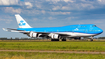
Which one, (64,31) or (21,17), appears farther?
(21,17)

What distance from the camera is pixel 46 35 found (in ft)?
264

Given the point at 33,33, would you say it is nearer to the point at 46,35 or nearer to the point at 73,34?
the point at 46,35

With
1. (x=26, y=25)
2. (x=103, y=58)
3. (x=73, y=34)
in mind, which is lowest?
(x=103, y=58)

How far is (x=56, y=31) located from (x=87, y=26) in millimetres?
13945

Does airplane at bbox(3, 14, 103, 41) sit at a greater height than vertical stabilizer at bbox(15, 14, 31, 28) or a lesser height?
lesser

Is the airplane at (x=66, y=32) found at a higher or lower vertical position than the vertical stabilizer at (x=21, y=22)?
lower

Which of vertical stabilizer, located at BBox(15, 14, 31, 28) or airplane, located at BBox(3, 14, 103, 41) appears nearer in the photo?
airplane, located at BBox(3, 14, 103, 41)

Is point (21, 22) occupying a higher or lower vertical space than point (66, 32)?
higher

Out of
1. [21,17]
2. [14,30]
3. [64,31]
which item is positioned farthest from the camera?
[21,17]

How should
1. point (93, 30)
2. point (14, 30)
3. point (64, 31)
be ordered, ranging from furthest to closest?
point (14, 30) → point (64, 31) → point (93, 30)

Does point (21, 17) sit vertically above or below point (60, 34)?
above

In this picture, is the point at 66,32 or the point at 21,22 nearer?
the point at 66,32

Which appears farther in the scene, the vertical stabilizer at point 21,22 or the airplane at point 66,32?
the vertical stabilizer at point 21,22

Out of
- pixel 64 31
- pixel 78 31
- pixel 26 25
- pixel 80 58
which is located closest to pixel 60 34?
pixel 64 31
